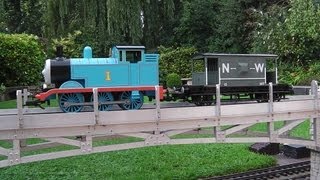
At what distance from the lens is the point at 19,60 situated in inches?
1013

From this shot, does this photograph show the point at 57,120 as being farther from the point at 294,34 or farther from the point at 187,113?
the point at 294,34

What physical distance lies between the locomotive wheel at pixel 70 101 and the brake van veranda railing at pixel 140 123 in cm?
76

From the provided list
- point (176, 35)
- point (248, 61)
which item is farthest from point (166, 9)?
point (248, 61)

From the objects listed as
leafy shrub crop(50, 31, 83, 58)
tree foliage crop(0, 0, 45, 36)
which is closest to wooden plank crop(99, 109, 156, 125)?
leafy shrub crop(50, 31, 83, 58)

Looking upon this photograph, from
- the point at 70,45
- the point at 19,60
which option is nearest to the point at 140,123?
the point at 19,60

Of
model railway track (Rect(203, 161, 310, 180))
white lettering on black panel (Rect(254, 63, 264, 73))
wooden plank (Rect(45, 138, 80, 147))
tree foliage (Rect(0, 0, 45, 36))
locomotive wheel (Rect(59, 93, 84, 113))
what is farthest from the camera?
tree foliage (Rect(0, 0, 45, 36))

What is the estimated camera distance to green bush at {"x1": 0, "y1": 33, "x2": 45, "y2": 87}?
998 inches

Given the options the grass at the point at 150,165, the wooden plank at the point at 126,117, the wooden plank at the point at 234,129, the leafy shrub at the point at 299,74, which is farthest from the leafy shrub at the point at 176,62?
the wooden plank at the point at 126,117

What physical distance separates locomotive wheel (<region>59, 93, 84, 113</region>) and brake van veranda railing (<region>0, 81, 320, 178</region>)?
0.76 meters

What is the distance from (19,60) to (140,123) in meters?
18.0

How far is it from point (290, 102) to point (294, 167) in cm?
437

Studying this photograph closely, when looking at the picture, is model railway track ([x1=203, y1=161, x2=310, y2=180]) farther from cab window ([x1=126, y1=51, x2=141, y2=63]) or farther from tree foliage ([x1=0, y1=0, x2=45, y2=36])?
tree foliage ([x1=0, y1=0, x2=45, y2=36])

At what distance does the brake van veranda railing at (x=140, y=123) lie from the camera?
860 cm

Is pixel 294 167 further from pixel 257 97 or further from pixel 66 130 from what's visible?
pixel 66 130
